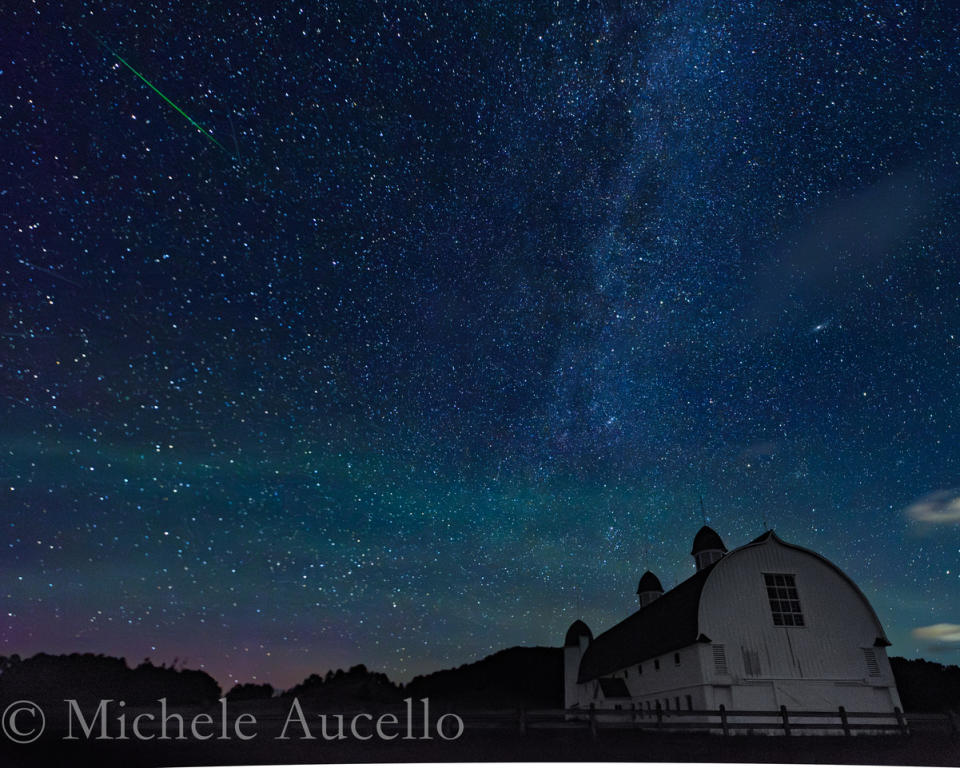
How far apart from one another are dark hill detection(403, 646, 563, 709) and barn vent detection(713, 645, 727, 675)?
23945mm

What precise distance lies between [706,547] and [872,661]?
12.3 m

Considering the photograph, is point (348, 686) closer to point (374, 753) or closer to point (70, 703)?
point (70, 703)

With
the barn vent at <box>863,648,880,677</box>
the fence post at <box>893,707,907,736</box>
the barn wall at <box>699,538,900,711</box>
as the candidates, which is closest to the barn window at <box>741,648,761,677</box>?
the barn wall at <box>699,538,900,711</box>

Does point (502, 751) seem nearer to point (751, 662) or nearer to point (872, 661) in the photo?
point (751, 662)

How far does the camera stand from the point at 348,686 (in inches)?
1715

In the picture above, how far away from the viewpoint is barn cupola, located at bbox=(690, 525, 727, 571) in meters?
34.1

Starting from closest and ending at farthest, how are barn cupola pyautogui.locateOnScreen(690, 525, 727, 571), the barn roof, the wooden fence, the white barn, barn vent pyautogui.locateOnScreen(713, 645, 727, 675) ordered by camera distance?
the wooden fence < the white barn < barn vent pyautogui.locateOnScreen(713, 645, 727, 675) < the barn roof < barn cupola pyautogui.locateOnScreen(690, 525, 727, 571)

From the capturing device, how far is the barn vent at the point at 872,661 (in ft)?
72.4

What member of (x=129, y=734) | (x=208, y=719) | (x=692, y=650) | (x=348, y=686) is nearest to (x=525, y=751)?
(x=692, y=650)

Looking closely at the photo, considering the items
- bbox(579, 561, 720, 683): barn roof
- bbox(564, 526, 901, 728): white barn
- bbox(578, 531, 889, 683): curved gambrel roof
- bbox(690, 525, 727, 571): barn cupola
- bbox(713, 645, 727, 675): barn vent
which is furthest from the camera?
bbox(690, 525, 727, 571): barn cupola

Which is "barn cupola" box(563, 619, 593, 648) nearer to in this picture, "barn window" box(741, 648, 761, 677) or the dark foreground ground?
"barn window" box(741, 648, 761, 677)

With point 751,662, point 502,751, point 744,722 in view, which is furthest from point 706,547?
point 502,751

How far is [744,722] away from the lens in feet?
66.6
